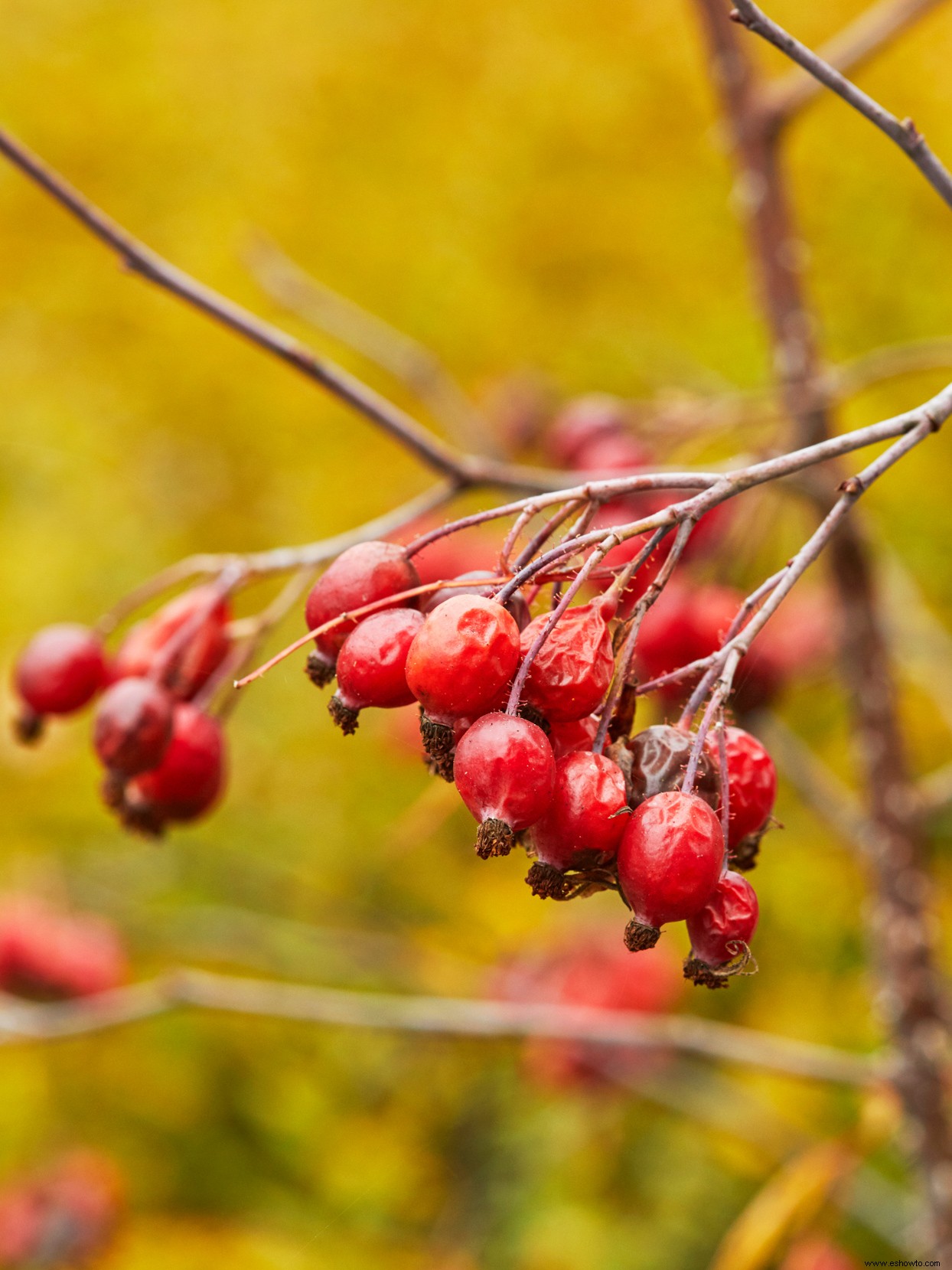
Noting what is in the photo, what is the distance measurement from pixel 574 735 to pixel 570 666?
0.05 meters

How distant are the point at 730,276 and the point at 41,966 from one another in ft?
6.00

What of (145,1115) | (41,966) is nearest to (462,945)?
(145,1115)

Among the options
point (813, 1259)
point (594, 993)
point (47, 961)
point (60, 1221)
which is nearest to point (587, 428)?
point (594, 993)

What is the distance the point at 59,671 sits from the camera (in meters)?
0.83

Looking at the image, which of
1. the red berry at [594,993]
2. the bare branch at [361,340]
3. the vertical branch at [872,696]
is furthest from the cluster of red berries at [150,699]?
the red berry at [594,993]

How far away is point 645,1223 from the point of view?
183cm

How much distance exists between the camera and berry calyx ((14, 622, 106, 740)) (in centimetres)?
83

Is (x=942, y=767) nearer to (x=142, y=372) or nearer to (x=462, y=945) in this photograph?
(x=462, y=945)

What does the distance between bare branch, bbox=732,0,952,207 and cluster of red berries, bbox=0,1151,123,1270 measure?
173cm

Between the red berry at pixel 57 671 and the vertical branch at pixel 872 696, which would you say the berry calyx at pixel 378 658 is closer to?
the red berry at pixel 57 671

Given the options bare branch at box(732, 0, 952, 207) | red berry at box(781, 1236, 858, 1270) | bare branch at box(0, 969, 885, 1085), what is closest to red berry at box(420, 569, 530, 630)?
bare branch at box(732, 0, 952, 207)

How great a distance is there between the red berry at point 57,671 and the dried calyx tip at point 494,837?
45 cm

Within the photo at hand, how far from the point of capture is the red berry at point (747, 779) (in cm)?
54

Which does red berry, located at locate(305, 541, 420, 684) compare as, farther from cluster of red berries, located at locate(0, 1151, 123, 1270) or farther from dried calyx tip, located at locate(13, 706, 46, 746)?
cluster of red berries, located at locate(0, 1151, 123, 1270)
